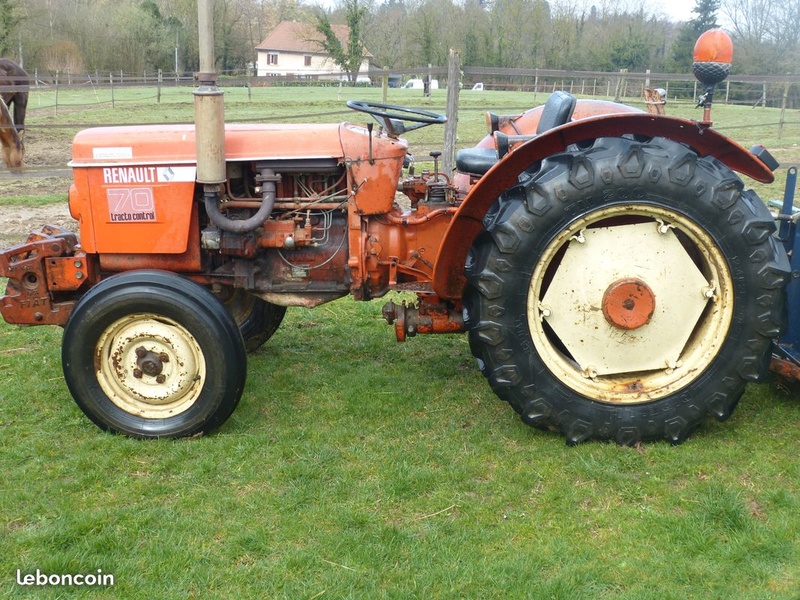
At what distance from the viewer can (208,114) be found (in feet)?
10.6

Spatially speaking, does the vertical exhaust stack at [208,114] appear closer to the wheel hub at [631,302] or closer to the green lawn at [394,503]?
the green lawn at [394,503]

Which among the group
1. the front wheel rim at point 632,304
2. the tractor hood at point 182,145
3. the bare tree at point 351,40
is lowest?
the front wheel rim at point 632,304

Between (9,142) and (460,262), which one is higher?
(9,142)

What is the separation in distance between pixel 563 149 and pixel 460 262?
0.71 meters

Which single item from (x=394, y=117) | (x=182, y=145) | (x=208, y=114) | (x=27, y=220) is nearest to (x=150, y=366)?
(x=182, y=145)

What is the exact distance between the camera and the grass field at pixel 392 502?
8.52ft

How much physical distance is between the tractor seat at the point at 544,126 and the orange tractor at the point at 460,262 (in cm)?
3

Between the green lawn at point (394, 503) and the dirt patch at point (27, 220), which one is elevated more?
the dirt patch at point (27, 220)

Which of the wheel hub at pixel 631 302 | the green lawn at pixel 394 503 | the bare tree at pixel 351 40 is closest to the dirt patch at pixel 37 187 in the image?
the green lawn at pixel 394 503

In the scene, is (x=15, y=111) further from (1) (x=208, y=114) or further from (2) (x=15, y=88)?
(1) (x=208, y=114)

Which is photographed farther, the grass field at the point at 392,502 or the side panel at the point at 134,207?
the side panel at the point at 134,207

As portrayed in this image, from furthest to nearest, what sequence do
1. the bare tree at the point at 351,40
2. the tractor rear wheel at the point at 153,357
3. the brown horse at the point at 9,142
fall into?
the bare tree at the point at 351,40 < the brown horse at the point at 9,142 < the tractor rear wheel at the point at 153,357

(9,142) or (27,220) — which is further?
(9,142)

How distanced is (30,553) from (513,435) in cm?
207
